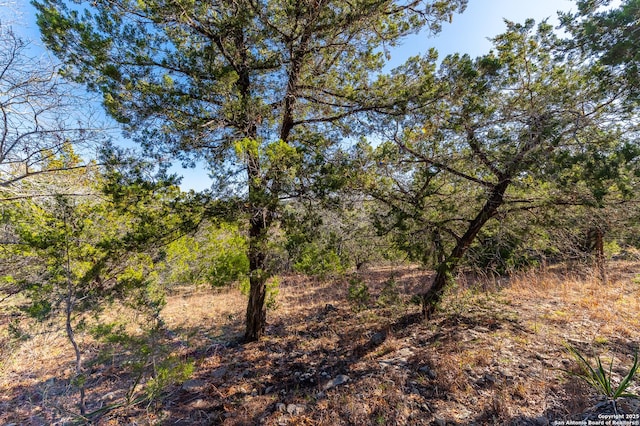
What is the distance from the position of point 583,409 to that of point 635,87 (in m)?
3.40

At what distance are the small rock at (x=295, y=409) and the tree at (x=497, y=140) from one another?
268cm

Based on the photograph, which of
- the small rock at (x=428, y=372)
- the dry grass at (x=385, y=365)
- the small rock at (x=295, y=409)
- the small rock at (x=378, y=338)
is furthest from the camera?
the small rock at (x=378, y=338)

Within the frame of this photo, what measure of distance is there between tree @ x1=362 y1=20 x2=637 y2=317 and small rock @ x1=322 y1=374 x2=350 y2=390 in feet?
7.40

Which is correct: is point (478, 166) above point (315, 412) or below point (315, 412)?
above

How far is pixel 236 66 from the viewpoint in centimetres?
343

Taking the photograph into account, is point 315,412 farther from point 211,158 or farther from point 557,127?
point 557,127

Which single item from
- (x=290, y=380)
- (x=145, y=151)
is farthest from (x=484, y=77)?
(x=290, y=380)

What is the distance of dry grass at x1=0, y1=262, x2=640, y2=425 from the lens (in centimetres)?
250

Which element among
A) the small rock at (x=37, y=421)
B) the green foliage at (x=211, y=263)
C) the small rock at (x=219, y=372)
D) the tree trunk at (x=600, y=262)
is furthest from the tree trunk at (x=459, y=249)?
the small rock at (x=37, y=421)

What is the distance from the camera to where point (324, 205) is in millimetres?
3371

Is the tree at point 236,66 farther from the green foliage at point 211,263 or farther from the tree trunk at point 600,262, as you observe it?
the tree trunk at point 600,262

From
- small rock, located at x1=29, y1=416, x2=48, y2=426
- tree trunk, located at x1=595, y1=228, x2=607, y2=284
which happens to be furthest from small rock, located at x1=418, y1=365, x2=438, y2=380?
small rock, located at x1=29, y1=416, x2=48, y2=426

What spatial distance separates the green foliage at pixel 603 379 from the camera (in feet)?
6.78

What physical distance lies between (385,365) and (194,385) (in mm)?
2822
